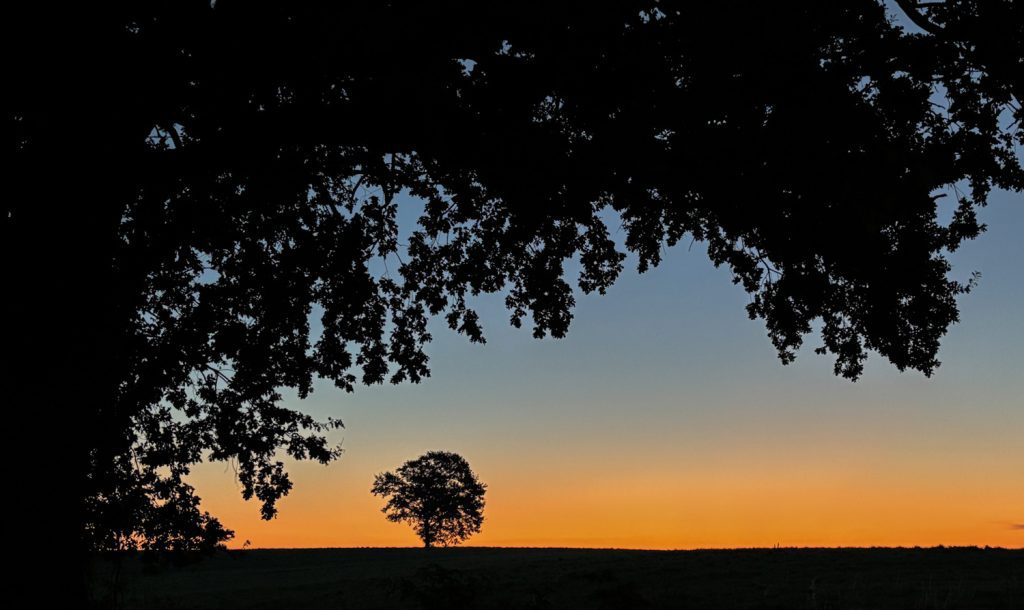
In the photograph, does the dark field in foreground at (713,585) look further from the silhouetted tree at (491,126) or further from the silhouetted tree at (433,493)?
the silhouetted tree at (433,493)

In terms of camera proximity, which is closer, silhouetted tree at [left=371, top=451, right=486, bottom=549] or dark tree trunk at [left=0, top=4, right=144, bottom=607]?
dark tree trunk at [left=0, top=4, right=144, bottom=607]

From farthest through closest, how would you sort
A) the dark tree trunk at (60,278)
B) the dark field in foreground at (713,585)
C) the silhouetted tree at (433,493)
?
the silhouetted tree at (433,493) → the dark field in foreground at (713,585) → the dark tree trunk at (60,278)

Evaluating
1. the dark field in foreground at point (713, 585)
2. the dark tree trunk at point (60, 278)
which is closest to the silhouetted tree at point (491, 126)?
the dark tree trunk at point (60, 278)

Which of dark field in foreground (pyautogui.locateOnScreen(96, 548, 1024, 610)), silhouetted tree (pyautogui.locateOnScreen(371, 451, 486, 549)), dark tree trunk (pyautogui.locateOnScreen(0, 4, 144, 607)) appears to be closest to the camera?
dark tree trunk (pyautogui.locateOnScreen(0, 4, 144, 607))

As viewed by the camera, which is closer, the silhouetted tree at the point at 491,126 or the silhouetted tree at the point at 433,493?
the silhouetted tree at the point at 491,126

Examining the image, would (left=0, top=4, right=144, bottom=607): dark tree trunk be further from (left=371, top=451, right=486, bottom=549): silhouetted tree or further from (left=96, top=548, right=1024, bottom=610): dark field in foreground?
(left=371, top=451, right=486, bottom=549): silhouetted tree

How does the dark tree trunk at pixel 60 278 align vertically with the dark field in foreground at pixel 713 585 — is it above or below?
above

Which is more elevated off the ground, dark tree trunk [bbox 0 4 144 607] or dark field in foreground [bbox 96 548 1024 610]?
dark tree trunk [bbox 0 4 144 607]

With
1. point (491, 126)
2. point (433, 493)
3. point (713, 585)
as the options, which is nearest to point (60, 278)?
point (491, 126)

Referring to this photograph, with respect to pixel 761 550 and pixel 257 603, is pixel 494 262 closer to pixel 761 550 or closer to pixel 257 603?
pixel 257 603

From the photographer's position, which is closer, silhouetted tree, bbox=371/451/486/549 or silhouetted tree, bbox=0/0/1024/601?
silhouetted tree, bbox=0/0/1024/601

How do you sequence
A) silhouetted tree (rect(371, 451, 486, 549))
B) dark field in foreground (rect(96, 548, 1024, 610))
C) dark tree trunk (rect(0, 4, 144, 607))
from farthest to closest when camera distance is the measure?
silhouetted tree (rect(371, 451, 486, 549)) < dark field in foreground (rect(96, 548, 1024, 610)) < dark tree trunk (rect(0, 4, 144, 607))

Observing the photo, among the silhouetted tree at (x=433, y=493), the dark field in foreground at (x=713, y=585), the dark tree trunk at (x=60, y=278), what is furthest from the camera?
the silhouetted tree at (x=433, y=493)

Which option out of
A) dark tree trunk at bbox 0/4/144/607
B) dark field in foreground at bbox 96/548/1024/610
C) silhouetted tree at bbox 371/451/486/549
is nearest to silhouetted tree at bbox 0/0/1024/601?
dark tree trunk at bbox 0/4/144/607
